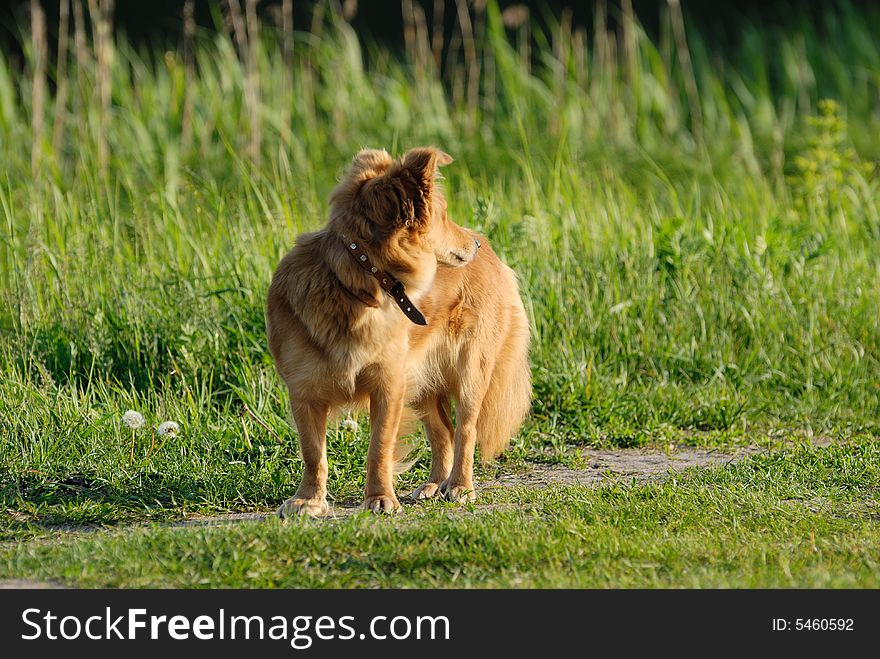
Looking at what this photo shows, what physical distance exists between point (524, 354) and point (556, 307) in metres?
1.25

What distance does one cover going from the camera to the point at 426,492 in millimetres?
4703

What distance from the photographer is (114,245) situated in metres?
6.28

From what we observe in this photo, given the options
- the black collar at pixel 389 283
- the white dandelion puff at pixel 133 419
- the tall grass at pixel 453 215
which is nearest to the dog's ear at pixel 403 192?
the black collar at pixel 389 283

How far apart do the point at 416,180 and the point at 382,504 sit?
122 cm

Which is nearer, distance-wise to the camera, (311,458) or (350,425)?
(311,458)

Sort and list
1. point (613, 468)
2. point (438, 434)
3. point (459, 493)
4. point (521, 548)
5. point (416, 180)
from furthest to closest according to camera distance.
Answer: point (613, 468)
point (438, 434)
point (459, 493)
point (416, 180)
point (521, 548)

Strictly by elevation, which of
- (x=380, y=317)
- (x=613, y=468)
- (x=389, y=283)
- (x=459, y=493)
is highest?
(x=389, y=283)

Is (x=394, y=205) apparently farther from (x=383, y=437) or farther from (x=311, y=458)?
(x=311, y=458)

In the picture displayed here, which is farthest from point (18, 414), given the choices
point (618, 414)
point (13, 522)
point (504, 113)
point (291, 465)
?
point (504, 113)

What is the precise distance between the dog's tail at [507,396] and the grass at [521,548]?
23.3 inches

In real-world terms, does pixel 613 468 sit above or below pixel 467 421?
below

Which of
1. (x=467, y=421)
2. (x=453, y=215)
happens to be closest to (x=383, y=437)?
(x=467, y=421)

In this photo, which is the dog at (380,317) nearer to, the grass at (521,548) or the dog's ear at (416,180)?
the dog's ear at (416,180)
